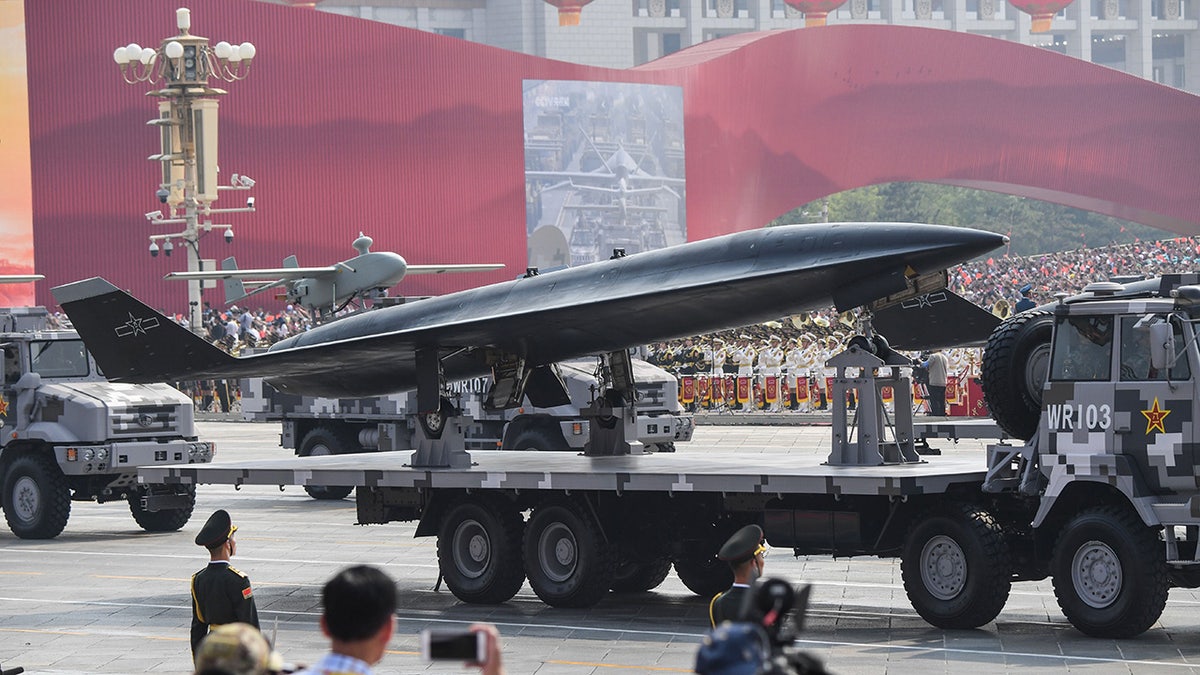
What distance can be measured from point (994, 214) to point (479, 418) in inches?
3724

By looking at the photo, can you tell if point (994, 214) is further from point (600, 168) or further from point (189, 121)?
point (189, 121)

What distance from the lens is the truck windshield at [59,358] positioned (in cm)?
2097

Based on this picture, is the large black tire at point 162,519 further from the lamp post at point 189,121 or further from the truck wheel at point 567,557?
the lamp post at point 189,121

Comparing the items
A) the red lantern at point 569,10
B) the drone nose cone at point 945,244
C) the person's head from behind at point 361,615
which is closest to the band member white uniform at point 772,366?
the drone nose cone at point 945,244

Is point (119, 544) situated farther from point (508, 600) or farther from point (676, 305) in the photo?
point (676, 305)

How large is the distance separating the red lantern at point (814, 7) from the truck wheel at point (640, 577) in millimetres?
86235

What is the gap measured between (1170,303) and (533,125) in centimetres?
4529

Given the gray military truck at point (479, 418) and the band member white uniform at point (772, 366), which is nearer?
the gray military truck at point (479, 418)

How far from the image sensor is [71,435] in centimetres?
2012

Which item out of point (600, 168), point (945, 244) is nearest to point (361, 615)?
point (945, 244)

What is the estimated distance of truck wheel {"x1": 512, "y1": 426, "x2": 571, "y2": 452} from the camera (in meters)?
23.3

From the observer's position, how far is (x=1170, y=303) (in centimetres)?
1197

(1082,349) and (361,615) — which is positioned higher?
(1082,349)

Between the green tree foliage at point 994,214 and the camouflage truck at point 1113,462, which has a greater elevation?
the green tree foliage at point 994,214
